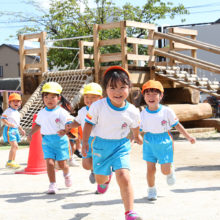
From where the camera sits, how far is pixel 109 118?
12.5 feet

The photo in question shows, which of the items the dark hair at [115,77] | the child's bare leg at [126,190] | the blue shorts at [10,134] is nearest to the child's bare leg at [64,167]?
the child's bare leg at [126,190]

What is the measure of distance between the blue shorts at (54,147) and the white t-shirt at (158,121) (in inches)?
46.4

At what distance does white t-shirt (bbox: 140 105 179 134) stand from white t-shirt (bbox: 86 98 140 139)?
833 millimetres

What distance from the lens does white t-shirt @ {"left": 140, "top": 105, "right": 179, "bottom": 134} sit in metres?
4.66

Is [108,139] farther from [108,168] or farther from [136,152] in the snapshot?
[136,152]

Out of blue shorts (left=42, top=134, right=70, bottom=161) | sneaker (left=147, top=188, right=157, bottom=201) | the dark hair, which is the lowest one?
sneaker (left=147, top=188, right=157, bottom=201)

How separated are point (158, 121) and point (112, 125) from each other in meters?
1.00

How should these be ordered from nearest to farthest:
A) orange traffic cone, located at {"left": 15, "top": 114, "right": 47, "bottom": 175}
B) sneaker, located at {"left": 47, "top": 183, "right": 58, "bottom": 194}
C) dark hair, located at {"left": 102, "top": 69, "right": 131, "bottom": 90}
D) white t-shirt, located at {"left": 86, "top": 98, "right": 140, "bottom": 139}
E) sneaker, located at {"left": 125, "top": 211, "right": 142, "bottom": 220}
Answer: sneaker, located at {"left": 125, "top": 211, "right": 142, "bottom": 220} < dark hair, located at {"left": 102, "top": 69, "right": 131, "bottom": 90} < white t-shirt, located at {"left": 86, "top": 98, "right": 140, "bottom": 139} < sneaker, located at {"left": 47, "top": 183, "right": 58, "bottom": 194} < orange traffic cone, located at {"left": 15, "top": 114, "right": 47, "bottom": 175}

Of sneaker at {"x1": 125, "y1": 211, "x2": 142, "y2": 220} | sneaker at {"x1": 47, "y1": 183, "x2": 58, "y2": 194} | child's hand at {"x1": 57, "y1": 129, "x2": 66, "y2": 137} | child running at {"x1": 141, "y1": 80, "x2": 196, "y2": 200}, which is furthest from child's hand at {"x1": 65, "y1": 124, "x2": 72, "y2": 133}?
sneaker at {"x1": 125, "y1": 211, "x2": 142, "y2": 220}

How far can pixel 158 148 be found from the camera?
4.58 m

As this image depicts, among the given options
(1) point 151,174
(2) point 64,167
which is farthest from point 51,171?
(1) point 151,174

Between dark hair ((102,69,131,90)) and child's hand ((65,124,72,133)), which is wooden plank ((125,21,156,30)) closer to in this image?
child's hand ((65,124,72,133))

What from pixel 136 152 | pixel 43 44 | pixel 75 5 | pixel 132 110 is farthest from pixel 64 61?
A: pixel 132 110

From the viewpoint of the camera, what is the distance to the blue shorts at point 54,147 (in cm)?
524
